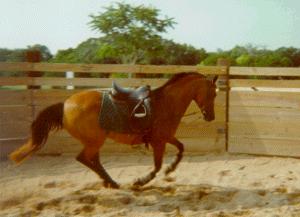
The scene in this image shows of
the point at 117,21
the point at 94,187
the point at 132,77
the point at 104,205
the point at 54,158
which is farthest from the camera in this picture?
the point at 117,21

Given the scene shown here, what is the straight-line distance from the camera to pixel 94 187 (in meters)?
5.74

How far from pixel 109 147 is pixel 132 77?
1.39m

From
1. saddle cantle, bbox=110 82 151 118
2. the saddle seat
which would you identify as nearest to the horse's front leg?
saddle cantle, bbox=110 82 151 118

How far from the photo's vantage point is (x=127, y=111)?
5527 millimetres

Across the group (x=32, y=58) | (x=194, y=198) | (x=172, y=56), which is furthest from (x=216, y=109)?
(x=172, y=56)

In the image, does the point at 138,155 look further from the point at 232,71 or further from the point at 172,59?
the point at 172,59

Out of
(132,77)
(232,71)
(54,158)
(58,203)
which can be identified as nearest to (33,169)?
(54,158)

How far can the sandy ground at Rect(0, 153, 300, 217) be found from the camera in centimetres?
475

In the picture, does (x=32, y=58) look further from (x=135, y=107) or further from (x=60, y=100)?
(x=135, y=107)

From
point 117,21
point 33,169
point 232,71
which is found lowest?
point 33,169

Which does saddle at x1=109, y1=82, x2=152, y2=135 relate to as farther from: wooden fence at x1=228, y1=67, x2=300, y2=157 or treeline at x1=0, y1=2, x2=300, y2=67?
treeline at x1=0, y1=2, x2=300, y2=67

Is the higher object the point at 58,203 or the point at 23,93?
the point at 23,93

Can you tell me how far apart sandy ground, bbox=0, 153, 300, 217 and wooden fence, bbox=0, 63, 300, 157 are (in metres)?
0.30

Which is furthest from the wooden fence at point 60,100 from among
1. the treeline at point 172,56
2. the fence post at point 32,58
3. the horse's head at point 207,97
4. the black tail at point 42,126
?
the treeline at point 172,56
